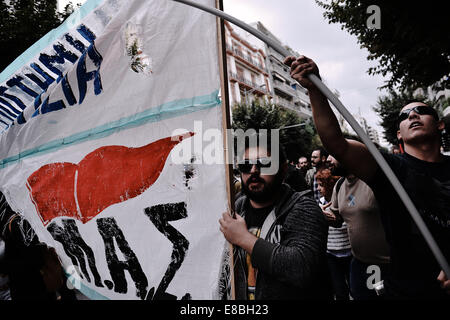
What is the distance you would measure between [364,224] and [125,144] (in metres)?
1.82

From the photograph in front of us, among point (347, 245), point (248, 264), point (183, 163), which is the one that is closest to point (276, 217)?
point (248, 264)

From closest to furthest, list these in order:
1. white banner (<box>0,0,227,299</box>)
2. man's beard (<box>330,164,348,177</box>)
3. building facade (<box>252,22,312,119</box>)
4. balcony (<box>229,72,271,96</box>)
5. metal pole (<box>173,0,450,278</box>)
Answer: metal pole (<box>173,0,450,278</box>) < white banner (<box>0,0,227,299</box>) < man's beard (<box>330,164,348,177</box>) < balcony (<box>229,72,271,96</box>) < building facade (<box>252,22,312,119</box>)

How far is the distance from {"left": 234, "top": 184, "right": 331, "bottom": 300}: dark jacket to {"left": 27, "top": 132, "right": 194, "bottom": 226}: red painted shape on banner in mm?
678

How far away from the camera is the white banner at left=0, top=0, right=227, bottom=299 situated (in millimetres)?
1542

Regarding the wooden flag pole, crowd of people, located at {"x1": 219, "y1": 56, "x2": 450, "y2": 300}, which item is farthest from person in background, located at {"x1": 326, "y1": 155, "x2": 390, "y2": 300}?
the wooden flag pole

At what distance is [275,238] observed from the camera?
1346 mm

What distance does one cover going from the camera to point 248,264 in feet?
4.71

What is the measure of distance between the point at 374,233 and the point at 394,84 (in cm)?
596

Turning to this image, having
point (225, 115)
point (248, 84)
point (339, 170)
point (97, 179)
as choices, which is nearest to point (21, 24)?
point (97, 179)

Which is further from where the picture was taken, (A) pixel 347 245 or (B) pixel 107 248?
(A) pixel 347 245

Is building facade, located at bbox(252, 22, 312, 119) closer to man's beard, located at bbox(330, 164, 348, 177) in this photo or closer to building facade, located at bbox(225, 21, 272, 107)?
building facade, located at bbox(225, 21, 272, 107)

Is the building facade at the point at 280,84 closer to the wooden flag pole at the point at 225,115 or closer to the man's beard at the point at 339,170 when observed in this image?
the man's beard at the point at 339,170

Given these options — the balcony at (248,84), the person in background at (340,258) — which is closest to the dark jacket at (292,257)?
the person in background at (340,258)
